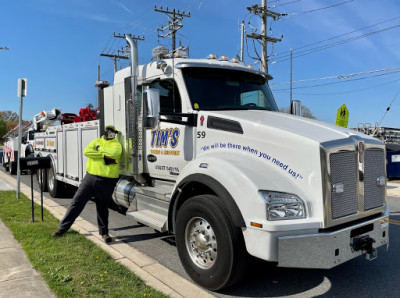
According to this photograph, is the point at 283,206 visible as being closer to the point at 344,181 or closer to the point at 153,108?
the point at 344,181

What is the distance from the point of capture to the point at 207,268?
3.63 metres

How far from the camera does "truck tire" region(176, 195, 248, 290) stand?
3.27 meters

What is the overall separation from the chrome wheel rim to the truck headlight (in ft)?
2.33

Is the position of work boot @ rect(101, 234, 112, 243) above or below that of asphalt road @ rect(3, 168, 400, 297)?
→ above

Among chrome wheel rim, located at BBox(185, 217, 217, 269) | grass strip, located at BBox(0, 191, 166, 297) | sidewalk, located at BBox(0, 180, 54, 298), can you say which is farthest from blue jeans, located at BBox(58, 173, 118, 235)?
chrome wheel rim, located at BBox(185, 217, 217, 269)

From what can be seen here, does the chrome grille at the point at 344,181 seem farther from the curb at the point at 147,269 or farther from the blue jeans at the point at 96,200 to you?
the blue jeans at the point at 96,200

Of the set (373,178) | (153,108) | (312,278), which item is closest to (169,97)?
(153,108)

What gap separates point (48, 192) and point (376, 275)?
8586 millimetres

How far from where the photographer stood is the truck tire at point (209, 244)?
3271 mm

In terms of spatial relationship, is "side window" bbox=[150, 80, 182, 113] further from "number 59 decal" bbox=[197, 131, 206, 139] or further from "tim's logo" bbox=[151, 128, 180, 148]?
"number 59 decal" bbox=[197, 131, 206, 139]

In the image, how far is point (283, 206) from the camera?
311 centimetres

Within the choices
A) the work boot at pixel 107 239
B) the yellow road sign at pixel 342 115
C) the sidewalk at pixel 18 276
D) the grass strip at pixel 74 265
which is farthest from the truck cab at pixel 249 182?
the yellow road sign at pixel 342 115

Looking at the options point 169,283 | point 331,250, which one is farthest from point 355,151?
point 169,283

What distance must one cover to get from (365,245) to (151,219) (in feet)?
8.65
